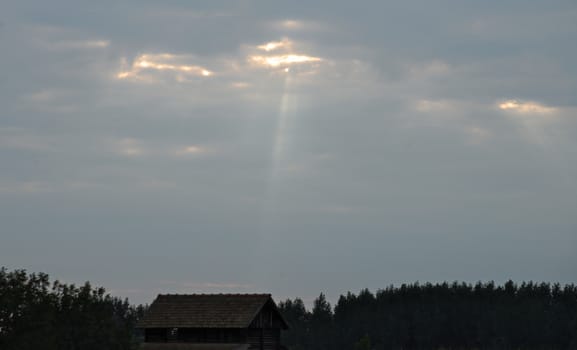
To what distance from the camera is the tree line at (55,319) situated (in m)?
51.2

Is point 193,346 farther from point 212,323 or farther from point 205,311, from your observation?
point 205,311

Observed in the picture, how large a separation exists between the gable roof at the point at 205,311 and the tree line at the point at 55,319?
1956 cm

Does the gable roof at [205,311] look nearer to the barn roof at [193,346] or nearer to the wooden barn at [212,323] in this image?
the wooden barn at [212,323]

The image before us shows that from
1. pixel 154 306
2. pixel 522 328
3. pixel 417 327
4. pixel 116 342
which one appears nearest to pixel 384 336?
pixel 417 327

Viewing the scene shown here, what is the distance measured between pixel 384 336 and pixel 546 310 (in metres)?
34.8

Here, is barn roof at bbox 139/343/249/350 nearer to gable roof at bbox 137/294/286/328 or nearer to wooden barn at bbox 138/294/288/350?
wooden barn at bbox 138/294/288/350

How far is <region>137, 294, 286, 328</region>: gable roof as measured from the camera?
3172 inches

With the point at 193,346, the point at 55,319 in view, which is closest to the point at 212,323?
the point at 193,346

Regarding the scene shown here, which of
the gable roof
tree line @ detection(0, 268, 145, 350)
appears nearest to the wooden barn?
the gable roof

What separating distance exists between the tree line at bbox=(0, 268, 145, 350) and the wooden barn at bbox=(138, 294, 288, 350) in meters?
19.1

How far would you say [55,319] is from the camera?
187 feet

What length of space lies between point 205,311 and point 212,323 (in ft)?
7.15

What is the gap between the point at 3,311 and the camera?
168 feet

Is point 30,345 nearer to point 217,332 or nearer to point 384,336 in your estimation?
point 217,332
